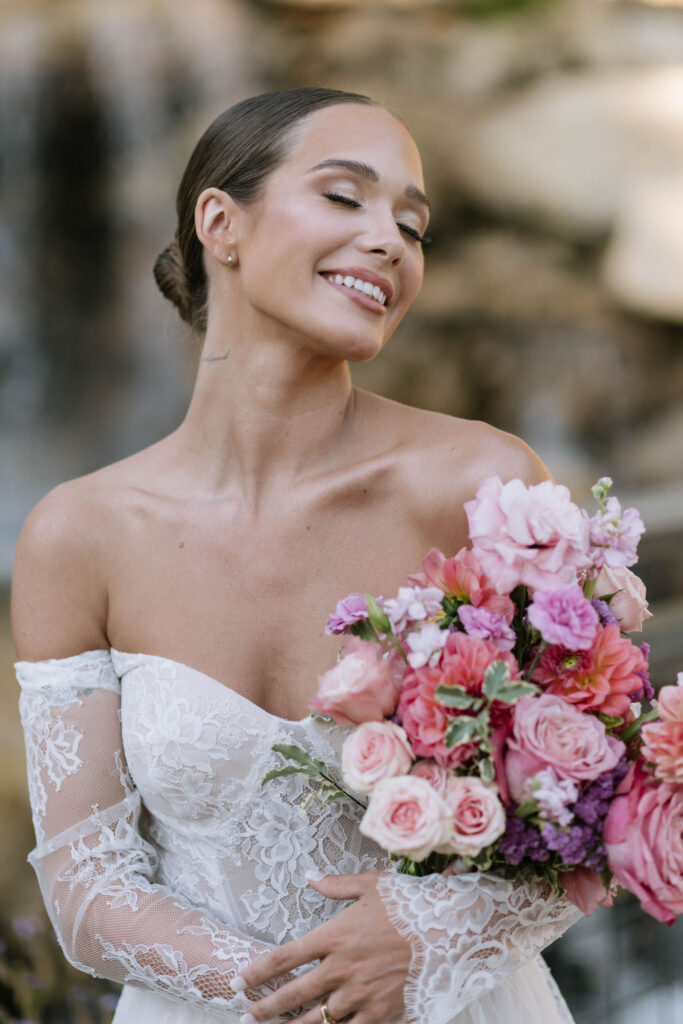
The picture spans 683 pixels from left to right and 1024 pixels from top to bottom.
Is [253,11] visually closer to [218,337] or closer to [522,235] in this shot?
[522,235]

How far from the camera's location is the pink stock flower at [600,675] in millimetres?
1167

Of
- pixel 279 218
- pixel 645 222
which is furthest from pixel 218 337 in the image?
pixel 645 222

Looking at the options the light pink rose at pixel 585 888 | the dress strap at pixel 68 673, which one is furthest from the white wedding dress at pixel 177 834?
the light pink rose at pixel 585 888

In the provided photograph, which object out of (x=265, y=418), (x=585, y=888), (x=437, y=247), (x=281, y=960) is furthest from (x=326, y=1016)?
(x=437, y=247)

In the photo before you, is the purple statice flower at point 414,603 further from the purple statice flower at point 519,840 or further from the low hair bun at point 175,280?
the low hair bun at point 175,280

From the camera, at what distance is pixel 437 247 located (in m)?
4.81

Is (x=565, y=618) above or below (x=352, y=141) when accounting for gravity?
below

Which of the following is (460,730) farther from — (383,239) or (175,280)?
(175,280)

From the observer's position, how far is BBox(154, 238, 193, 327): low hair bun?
1832 millimetres

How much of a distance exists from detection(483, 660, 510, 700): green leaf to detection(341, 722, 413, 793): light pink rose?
0.12 m

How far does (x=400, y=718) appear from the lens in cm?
120

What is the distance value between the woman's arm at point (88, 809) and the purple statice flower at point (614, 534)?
28.6 inches

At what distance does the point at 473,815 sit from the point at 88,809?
2.22 ft

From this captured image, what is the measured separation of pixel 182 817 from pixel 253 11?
3.83m
